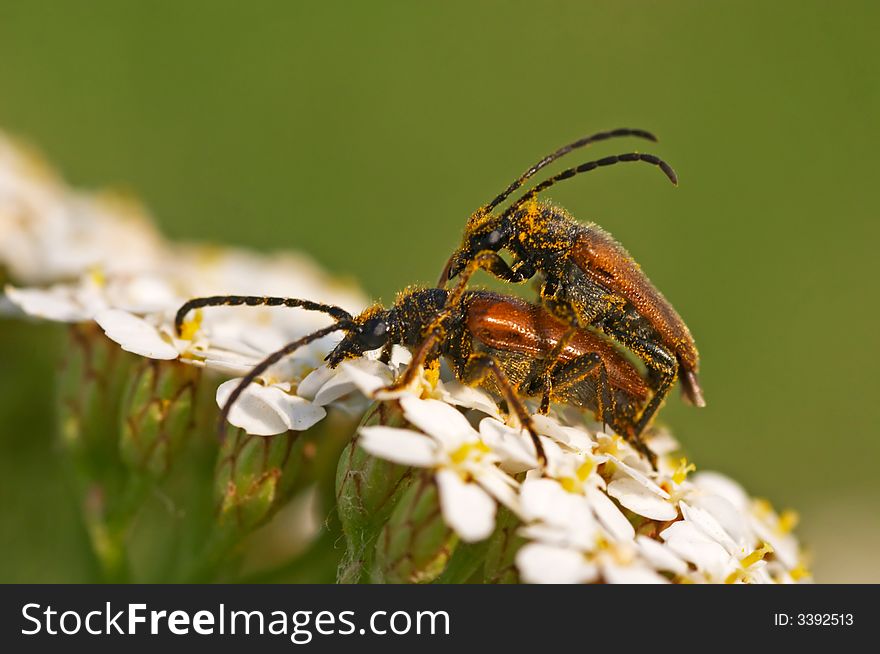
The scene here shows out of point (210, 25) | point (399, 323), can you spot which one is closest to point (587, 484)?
point (399, 323)

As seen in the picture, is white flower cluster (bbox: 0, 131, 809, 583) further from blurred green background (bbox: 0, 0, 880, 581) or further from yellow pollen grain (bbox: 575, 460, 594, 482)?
blurred green background (bbox: 0, 0, 880, 581)

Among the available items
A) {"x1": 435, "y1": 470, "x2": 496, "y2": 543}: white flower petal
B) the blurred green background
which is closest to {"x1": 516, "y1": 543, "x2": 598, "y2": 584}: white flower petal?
{"x1": 435, "y1": 470, "x2": 496, "y2": 543}: white flower petal

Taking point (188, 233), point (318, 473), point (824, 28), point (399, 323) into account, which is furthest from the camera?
point (824, 28)

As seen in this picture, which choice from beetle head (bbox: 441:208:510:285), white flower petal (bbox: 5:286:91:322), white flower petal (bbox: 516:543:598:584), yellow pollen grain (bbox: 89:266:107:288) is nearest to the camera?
white flower petal (bbox: 516:543:598:584)

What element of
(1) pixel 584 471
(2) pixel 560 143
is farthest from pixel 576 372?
(2) pixel 560 143

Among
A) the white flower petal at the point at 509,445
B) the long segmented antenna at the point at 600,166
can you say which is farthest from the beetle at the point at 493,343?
the long segmented antenna at the point at 600,166

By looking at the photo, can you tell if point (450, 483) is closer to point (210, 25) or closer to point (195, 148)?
point (195, 148)
